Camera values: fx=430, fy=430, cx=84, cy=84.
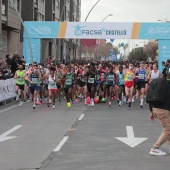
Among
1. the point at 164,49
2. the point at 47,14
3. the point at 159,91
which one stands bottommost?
the point at 159,91

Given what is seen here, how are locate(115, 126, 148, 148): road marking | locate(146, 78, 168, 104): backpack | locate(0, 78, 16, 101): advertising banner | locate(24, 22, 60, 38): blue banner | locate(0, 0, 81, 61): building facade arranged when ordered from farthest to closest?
locate(0, 0, 81, 61): building facade, locate(24, 22, 60, 38): blue banner, locate(0, 78, 16, 101): advertising banner, locate(115, 126, 148, 148): road marking, locate(146, 78, 168, 104): backpack

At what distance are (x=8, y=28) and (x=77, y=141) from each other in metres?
31.1

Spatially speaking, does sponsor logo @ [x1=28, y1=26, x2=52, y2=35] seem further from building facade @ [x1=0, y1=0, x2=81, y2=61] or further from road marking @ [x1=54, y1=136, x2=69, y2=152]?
road marking @ [x1=54, y1=136, x2=69, y2=152]

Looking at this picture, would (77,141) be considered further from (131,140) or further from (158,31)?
(158,31)

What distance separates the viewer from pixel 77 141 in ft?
33.5

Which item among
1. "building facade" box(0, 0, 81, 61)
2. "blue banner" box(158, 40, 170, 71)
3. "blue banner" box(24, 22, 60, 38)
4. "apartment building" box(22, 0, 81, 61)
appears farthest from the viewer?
"apartment building" box(22, 0, 81, 61)

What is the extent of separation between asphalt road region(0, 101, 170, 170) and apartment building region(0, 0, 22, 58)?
2145cm

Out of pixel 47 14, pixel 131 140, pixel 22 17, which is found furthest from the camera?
pixel 47 14

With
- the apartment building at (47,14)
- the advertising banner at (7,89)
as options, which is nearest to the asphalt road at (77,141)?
the advertising banner at (7,89)

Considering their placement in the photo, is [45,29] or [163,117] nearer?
[163,117]

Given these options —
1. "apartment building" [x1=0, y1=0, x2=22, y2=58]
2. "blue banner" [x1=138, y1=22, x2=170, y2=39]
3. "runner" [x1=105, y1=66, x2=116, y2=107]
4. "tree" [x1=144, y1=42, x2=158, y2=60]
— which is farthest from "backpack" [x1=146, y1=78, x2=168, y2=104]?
"tree" [x1=144, y1=42, x2=158, y2=60]

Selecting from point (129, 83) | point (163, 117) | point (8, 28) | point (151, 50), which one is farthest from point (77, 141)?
point (151, 50)

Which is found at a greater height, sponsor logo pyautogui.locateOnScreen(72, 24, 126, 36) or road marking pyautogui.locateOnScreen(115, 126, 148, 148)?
sponsor logo pyautogui.locateOnScreen(72, 24, 126, 36)

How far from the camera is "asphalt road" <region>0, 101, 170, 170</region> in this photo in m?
7.86
